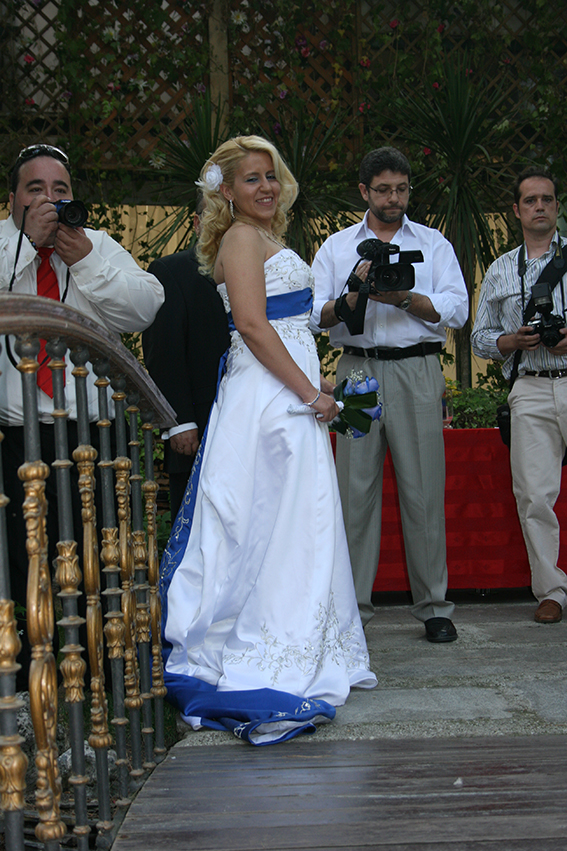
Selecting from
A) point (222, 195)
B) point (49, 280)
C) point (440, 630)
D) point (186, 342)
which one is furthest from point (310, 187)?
point (49, 280)

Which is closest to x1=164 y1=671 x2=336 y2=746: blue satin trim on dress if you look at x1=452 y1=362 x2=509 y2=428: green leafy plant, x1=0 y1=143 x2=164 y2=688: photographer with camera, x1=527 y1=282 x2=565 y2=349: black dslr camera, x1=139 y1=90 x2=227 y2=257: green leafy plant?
x1=0 y1=143 x2=164 y2=688: photographer with camera

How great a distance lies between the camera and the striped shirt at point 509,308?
345cm

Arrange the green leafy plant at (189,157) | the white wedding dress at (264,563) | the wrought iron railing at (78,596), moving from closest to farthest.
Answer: the wrought iron railing at (78,596) < the white wedding dress at (264,563) < the green leafy plant at (189,157)

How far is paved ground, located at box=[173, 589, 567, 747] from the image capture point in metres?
2.08

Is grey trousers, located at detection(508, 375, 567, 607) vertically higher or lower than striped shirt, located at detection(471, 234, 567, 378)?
lower

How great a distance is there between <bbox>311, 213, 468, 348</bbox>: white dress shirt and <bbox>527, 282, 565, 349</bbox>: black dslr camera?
0.34 meters

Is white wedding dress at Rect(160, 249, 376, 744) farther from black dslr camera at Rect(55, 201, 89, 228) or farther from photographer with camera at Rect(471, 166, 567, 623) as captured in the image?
photographer with camera at Rect(471, 166, 567, 623)

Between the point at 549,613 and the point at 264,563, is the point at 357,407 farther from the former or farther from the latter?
the point at 549,613

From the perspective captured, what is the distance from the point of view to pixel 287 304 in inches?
103

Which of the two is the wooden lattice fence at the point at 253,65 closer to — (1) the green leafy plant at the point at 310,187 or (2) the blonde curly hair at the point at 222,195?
(1) the green leafy plant at the point at 310,187

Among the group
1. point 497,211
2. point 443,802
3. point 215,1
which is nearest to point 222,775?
point 443,802

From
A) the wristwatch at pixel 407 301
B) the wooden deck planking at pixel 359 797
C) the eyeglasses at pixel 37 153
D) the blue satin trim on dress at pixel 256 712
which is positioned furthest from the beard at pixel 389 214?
the wooden deck planking at pixel 359 797

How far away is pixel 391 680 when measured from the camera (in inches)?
101

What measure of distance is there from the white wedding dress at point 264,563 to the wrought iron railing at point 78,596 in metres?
0.31
